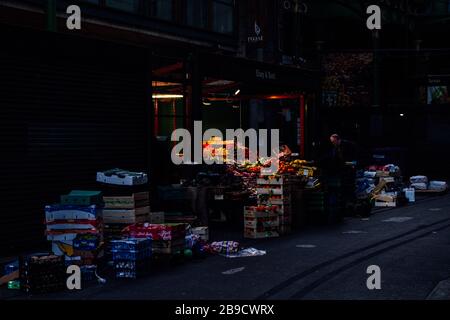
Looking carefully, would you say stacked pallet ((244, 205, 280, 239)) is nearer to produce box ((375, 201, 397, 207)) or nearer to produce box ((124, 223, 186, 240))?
produce box ((124, 223, 186, 240))

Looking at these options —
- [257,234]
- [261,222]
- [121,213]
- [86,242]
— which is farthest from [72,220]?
[261,222]

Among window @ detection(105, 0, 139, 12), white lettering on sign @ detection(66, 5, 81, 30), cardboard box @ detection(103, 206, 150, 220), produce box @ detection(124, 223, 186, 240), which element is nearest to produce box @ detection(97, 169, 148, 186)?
cardboard box @ detection(103, 206, 150, 220)

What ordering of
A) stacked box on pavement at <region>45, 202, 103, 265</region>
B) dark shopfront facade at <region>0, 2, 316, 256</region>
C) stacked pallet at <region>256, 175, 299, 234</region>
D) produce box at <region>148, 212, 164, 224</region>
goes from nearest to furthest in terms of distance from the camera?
stacked box on pavement at <region>45, 202, 103, 265</region> → dark shopfront facade at <region>0, 2, 316, 256</region> → produce box at <region>148, 212, 164, 224</region> → stacked pallet at <region>256, 175, 299, 234</region>

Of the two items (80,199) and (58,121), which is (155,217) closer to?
(80,199)

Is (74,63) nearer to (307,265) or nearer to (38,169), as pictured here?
(38,169)

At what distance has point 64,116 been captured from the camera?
13.2m

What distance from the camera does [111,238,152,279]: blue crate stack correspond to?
1000cm

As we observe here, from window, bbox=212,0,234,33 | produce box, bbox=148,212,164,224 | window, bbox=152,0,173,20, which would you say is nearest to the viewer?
produce box, bbox=148,212,164,224

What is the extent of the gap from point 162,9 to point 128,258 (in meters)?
14.1

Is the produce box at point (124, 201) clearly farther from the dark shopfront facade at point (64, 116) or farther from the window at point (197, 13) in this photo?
the window at point (197, 13)

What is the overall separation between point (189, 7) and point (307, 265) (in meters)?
15.1

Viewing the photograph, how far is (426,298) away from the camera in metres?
8.35

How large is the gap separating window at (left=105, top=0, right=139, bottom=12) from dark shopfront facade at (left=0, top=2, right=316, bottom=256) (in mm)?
4763
